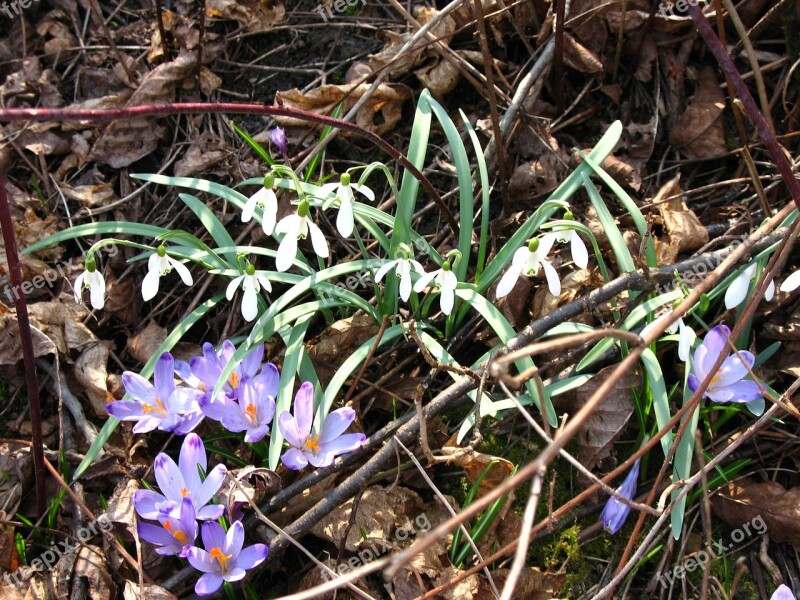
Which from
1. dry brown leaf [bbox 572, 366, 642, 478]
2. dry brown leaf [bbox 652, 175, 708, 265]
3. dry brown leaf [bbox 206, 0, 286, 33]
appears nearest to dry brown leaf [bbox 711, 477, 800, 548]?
dry brown leaf [bbox 572, 366, 642, 478]

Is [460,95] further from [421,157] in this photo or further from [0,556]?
[0,556]

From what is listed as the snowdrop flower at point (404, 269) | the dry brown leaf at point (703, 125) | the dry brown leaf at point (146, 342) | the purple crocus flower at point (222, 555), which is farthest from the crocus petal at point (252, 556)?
the dry brown leaf at point (703, 125)

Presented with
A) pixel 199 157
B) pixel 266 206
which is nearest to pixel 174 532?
pixel 266 206

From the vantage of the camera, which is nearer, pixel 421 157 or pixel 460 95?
pixel 421 157

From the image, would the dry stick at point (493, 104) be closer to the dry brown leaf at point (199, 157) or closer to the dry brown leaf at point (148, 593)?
the dry brown leaf at point (199, 157)

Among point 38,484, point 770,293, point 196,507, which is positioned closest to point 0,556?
point 38,484

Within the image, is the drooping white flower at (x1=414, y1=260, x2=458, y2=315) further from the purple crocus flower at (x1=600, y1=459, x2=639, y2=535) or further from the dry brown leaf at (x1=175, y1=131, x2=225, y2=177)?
the dry brown leaf at (x1=175, y1=131, x2=225, y2=177)
